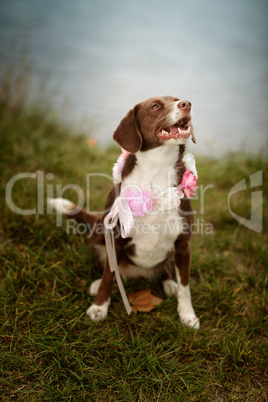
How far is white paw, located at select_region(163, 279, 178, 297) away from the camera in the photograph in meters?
2.78

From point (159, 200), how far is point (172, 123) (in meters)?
0.46

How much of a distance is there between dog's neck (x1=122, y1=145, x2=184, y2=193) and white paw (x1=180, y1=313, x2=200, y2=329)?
0.88 metres

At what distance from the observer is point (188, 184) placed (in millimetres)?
2328

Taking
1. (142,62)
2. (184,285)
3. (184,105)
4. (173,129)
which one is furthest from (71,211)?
(142,62)

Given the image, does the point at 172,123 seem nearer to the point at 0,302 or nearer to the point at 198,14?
the point at 0,302

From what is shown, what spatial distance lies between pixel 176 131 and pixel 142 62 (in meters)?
8.99

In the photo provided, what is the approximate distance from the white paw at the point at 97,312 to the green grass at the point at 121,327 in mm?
44

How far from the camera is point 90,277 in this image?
2844 millimetres

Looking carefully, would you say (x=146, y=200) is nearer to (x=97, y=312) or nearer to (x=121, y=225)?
(x=121, y=225)

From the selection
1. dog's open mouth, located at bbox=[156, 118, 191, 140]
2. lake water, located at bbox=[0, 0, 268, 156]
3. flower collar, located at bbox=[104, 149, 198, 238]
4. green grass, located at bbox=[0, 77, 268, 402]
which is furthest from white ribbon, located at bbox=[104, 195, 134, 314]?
lake water, located at bbox=[0, 0, 268, 156]

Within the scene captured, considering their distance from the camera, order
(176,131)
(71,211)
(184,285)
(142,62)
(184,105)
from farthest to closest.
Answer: (142,62), (71,211), (184,285), (176,131), (184,105)

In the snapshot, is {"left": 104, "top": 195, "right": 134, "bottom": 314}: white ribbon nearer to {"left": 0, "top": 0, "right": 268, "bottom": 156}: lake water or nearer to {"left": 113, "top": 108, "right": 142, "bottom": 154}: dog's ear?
{"left": 113, "top": 108, "right": 142, "bottom": 154}: dog's ear

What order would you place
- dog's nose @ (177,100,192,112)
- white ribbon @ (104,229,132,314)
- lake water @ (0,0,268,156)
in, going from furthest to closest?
lake water @ (0,0,268,156)
white ribbon @ (104,229,132,314)
dog's nose @ (177,100,192,112)

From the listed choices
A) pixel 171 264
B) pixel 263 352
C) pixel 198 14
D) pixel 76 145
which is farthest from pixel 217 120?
pixel 198 14
